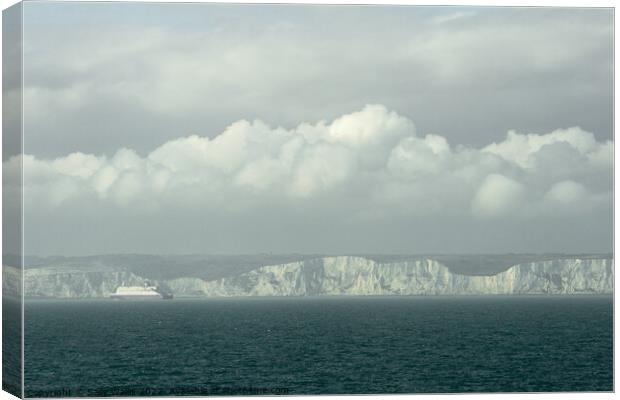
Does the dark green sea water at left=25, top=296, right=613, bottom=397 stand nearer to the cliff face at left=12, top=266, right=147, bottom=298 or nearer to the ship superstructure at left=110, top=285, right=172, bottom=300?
the cliff face at left=12, top=266, right=147, bottom=298

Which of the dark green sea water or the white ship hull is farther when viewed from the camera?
the white ship hull

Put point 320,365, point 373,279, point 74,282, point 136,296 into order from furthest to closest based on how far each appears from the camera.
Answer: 1. point 136,296
2. point 74,282
3. point 373,279
4. point 320,365

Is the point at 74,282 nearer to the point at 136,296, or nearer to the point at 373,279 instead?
the point at 373,279

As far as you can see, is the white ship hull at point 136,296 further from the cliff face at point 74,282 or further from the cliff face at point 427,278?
the cliff face at point 427,278

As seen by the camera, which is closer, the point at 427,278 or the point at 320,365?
the point at 320,365

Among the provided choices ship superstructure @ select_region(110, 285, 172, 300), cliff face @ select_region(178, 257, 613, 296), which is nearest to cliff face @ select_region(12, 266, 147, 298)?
ship superstructure @ select_region(110, 285, 172, 300)

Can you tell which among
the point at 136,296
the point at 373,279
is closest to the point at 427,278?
the point at 373,279

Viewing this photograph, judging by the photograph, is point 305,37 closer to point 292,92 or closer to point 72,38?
point 292,92

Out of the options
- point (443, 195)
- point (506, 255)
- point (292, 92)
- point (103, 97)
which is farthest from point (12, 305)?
point (506, 255)

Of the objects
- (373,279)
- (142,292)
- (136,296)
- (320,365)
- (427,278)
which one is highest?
(373,279)
